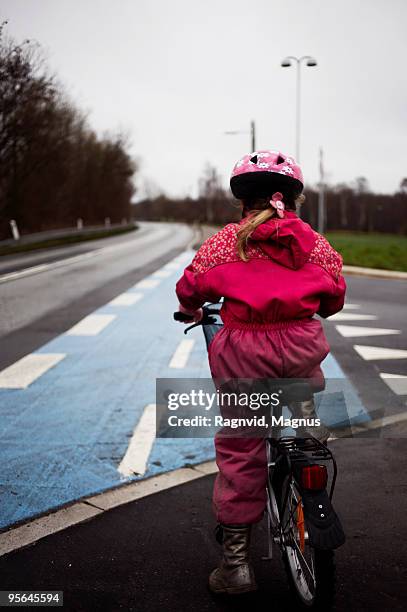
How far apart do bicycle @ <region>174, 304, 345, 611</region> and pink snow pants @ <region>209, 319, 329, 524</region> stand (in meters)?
0.07

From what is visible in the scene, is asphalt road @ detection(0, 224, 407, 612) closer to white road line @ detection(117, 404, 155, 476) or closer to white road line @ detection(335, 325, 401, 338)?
white road line @ detection(117, 404, 155, 476)

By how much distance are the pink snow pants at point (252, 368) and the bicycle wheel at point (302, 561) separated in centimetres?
16

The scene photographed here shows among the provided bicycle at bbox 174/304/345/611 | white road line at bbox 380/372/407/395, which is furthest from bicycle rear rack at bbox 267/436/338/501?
white road line at bbox 380/372/407/395

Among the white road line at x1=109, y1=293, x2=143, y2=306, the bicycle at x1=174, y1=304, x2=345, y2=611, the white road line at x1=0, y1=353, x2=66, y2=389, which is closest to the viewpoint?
the bicycle at x1=174, y1=304, x2=345, y2=611

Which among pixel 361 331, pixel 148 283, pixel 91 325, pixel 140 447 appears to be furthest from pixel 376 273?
pixel 140 447

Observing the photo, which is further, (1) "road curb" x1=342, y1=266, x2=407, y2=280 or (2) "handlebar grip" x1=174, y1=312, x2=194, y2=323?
(1) "road curb" x1=342, y1=266, x2=407, y2=280

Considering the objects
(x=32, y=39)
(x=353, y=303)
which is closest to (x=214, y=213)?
(x=32, y=39)

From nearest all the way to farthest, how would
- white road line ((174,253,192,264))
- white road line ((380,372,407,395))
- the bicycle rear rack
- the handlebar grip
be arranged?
the bicycle rear rack < the handlebar grip < white road line ((380,372,407,395)) < white road line ((174,253,192,264))

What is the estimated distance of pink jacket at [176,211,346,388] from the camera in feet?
8.33

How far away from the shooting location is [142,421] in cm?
524

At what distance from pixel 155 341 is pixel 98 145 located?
58.6m

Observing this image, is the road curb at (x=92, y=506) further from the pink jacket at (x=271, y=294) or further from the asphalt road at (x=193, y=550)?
the pink jacket at (x=271, y=294)

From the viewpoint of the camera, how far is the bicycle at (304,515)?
2346 millimetres

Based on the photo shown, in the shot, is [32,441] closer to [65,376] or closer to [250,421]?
[65,376]
